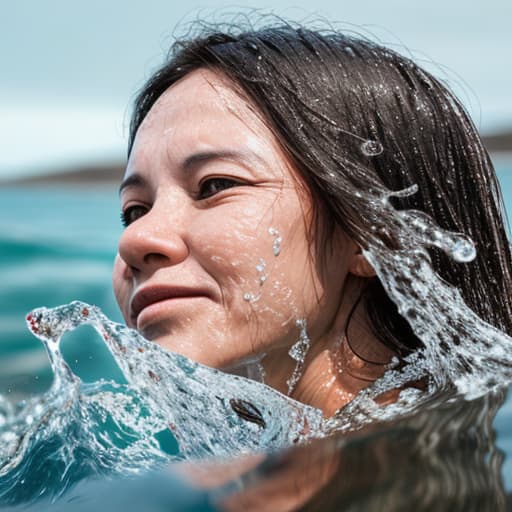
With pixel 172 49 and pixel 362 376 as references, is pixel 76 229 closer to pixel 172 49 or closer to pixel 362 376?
pixel 172 49

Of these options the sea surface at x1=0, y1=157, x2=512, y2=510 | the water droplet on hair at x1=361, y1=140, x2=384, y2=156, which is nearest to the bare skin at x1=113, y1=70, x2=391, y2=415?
the water droplet on hair at x1=361, y1=140, x2=384, y2=156

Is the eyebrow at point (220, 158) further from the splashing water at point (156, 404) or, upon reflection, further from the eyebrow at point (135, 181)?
the splashing water at point (156, 404)

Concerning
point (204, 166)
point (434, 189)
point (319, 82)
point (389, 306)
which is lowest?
point (389, 306)

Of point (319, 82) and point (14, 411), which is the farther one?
point (14, 411)

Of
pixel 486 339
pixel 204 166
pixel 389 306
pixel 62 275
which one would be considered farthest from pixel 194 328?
pixel 62 275

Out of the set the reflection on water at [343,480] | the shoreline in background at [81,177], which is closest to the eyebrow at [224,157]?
the reflection on water at [343,480]

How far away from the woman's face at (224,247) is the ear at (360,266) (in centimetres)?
1

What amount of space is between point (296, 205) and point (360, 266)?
7.2 inches

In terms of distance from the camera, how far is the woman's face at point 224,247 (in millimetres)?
1535

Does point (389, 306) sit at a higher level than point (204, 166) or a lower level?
lower

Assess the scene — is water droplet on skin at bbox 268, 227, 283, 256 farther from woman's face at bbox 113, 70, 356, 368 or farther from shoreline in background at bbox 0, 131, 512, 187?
shoreline in background at bbox 0, 131, 512, 187

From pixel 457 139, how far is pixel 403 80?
16cm

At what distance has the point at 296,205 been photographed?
159cm

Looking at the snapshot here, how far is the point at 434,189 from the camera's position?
67.9 inches
